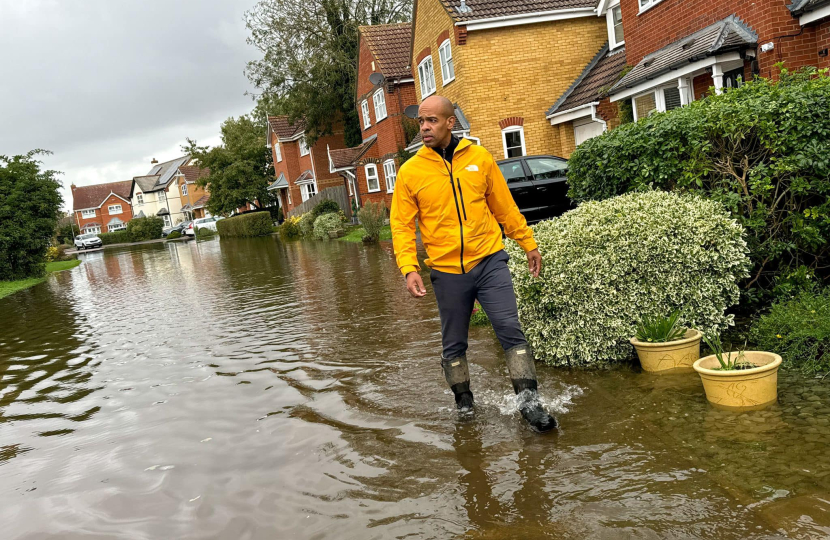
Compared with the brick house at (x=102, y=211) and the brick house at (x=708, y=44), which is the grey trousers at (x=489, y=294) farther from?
the brick house at (x=102, y=211)

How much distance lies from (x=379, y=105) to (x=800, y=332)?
94.4ft

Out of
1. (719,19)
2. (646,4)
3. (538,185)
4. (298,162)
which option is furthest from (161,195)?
(719,19)

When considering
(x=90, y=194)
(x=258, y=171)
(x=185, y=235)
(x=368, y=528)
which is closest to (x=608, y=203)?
(x=368, y=528)

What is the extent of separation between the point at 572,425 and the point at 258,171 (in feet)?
177

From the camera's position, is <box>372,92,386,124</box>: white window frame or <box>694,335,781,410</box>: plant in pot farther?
<box>372,92,386,124</box>: white window frame

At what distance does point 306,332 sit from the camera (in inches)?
377

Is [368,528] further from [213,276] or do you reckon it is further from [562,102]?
[562,102]

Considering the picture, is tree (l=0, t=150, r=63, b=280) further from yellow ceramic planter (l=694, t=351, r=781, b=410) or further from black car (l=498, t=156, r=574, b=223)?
yellow ceramic planter (l=694, t=351, r=781, b=410)

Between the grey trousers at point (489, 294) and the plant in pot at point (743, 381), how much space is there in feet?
4.29

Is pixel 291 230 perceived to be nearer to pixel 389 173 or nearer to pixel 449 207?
pixel 389 173

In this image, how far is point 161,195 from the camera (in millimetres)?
101188

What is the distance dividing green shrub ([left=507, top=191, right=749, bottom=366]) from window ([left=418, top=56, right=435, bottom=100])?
2041cm

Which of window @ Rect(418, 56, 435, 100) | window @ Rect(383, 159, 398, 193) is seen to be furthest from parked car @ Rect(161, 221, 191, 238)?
window @ Rect(418, 56, 435, 100)

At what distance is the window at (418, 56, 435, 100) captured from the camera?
84.8ft
